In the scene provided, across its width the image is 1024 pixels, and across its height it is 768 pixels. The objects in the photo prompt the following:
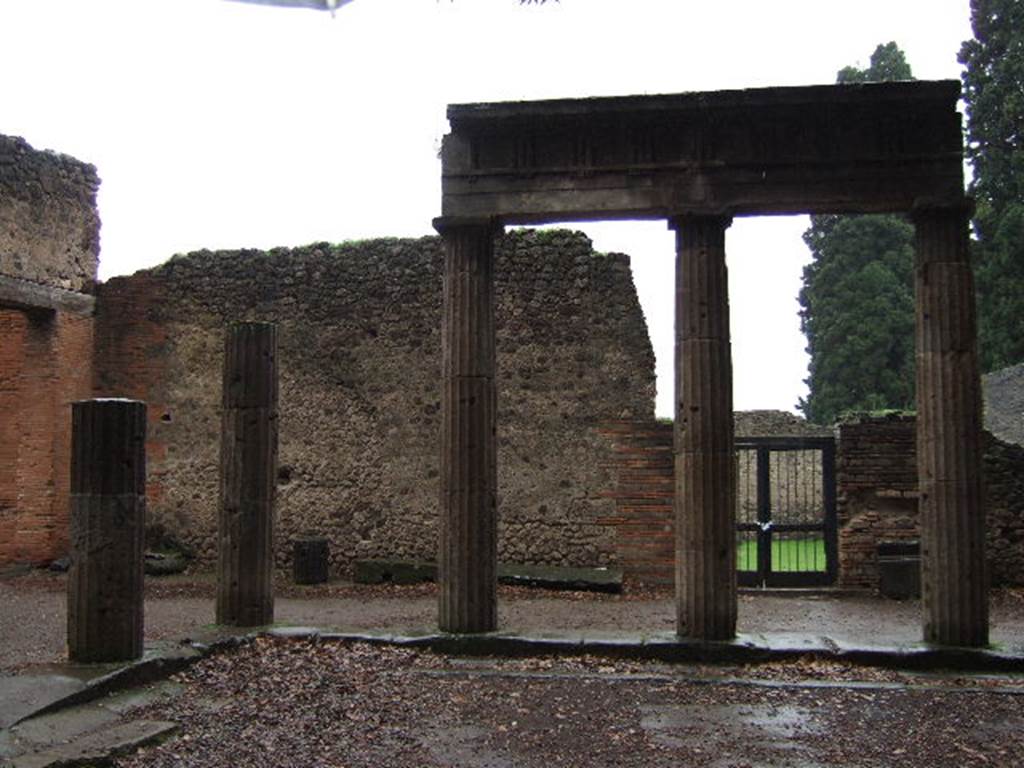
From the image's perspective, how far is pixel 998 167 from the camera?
69.5 feet

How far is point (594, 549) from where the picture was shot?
12406 millimetres

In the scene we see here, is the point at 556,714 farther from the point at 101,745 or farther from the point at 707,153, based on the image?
the point at 707,153

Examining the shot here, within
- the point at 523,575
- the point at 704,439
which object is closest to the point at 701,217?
the point at 704,439

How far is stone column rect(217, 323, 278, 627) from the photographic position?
8.38 metres

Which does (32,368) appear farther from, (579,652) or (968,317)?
(968,317)

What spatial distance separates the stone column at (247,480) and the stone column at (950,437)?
17.5 ft

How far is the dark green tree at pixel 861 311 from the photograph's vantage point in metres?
23.6

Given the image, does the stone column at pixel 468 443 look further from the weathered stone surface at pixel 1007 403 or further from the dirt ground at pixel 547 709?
the weathered stone surface at pixel 1007 403

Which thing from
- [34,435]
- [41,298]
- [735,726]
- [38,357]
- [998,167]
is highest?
[998,167]

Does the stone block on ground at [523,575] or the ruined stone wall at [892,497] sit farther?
the ruined stone wall at [892,497]

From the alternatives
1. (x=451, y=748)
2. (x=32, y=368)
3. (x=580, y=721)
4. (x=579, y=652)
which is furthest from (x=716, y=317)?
(x=32, y=368)

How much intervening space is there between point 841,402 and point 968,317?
667 inches

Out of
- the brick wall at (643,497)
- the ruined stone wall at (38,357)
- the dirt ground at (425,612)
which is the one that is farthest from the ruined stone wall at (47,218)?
the brick wall at (643,497)

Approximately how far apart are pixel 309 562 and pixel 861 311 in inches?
631
